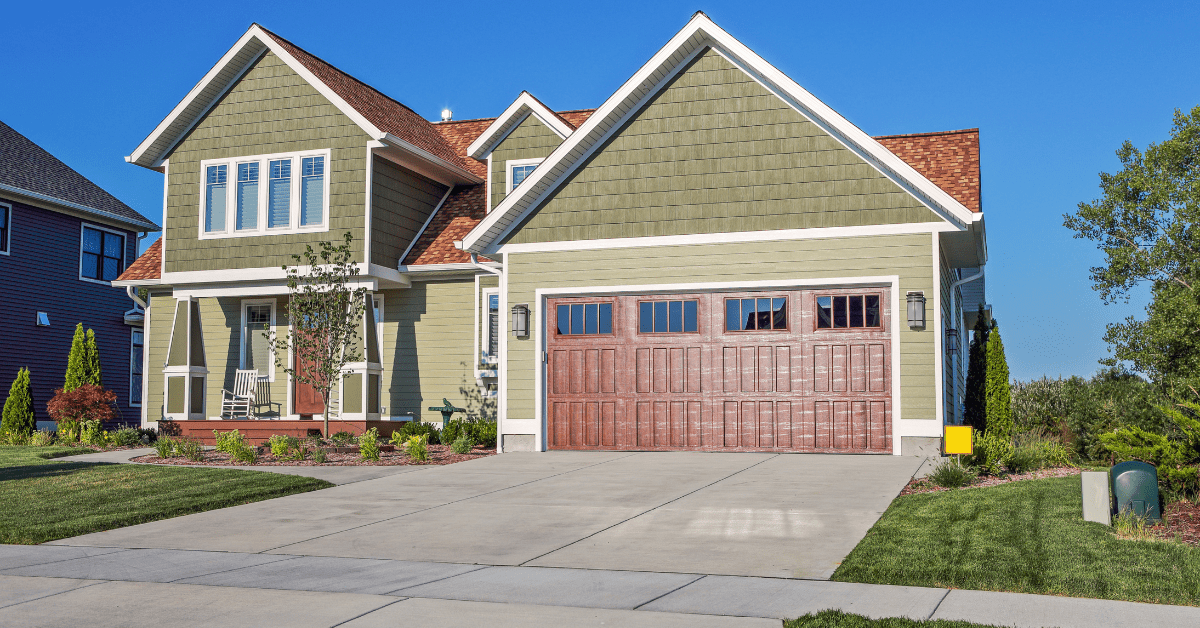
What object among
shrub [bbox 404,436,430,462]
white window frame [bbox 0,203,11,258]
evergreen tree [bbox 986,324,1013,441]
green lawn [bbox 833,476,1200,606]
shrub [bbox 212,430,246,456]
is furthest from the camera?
white window frame [bbox 0,203,11,258]

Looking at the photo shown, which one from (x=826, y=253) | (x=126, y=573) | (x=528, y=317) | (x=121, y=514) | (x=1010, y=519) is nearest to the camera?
(x=126, y=573)

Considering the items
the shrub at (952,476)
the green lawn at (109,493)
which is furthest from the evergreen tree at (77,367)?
the shrub at (952,476)

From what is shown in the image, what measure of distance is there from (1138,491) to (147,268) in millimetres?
20167

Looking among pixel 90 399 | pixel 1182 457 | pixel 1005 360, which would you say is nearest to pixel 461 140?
pixel 90 399

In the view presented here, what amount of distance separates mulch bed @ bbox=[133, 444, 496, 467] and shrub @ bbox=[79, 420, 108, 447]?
3420 millimetres

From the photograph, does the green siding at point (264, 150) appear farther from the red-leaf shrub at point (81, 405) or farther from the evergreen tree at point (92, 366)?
the evergreen tree at point (92, 366)

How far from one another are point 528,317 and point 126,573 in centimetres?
972

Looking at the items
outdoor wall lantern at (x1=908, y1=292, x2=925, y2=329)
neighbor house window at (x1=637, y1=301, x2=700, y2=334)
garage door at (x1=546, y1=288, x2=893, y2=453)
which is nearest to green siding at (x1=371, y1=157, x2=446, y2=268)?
garage door at (x1=546, y1=288, x2=893, y2=453)

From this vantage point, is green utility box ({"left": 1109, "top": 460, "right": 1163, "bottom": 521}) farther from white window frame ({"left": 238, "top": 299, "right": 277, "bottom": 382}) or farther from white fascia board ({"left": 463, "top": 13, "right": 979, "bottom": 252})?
white window frame ({"left": 238, "top": 299, "right": 277, "bottom": 382})

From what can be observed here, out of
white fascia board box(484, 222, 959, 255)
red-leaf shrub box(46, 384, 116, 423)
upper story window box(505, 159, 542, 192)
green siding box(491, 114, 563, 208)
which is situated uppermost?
green siding box(491, 114, 563, 208)

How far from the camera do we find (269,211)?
20.7 m

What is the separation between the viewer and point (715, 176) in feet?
54.9

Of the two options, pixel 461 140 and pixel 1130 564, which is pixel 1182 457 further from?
pixel 461 140

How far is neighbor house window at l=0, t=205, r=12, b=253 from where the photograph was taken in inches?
1019
